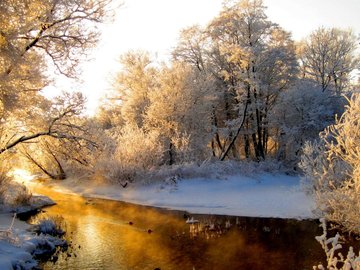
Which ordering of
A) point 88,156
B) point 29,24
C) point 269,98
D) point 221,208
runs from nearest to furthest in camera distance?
1. point 29,24
2. point 221,208
3. point 88,156
4. point 269,98

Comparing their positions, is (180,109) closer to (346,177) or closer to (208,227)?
(208,227)

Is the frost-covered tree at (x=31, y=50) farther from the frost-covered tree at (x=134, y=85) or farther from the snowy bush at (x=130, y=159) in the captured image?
the frost-covered tree at (x=134, y=85)

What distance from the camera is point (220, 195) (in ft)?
69.5

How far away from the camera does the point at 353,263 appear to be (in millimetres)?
4297

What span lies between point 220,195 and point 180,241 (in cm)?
831

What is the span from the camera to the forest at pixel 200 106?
12609 millimetres

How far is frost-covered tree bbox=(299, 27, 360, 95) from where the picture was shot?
3809 centimetres

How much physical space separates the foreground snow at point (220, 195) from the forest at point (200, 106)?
3.56 ft

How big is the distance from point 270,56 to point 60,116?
74.0ft

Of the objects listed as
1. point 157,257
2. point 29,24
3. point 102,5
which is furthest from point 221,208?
point 29,24

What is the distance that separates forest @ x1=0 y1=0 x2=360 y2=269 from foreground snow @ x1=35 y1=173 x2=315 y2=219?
1.08 m

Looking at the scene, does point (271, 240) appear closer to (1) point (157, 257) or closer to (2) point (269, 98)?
(1) point (157, 257)

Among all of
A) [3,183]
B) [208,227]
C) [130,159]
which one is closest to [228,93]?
[130,159]

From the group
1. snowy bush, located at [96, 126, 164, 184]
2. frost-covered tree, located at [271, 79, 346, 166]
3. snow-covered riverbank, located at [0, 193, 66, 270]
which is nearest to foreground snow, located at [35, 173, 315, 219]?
snowy bush, located at [96, 126, 164, 184]
